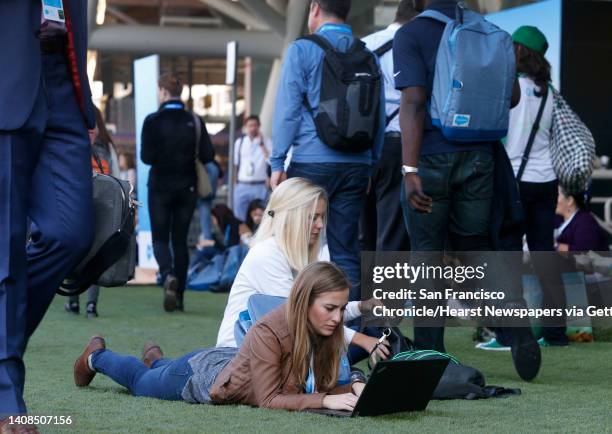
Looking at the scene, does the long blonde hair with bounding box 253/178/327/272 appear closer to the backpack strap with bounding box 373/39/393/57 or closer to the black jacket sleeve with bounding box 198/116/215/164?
the backpack strap with bounding box 373/39/393/57

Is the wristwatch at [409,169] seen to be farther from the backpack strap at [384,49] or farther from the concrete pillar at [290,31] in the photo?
the concrete pillar at [290,31]

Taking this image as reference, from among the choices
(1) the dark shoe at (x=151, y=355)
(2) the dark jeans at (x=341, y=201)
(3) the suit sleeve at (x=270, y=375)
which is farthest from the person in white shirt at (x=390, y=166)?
(3) the suit sleeve at (x=270, y=375)

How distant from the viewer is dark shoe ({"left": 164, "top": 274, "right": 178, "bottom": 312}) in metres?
10.6

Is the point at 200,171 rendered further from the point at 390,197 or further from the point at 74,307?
the point at 390,197

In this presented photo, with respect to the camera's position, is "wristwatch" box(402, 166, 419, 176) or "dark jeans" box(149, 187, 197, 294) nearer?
"wristwatch" box(402, 166, 419, 176)

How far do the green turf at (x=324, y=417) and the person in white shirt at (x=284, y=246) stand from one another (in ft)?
1.80

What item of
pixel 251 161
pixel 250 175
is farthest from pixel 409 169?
pixel 251 161

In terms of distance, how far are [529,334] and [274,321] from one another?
1.65 m

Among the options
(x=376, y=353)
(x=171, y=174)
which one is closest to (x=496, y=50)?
(x=376, y=353)

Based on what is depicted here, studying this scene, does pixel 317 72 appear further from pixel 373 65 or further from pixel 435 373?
pixel 435 373

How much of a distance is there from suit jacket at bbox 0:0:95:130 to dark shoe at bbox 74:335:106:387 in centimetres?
184

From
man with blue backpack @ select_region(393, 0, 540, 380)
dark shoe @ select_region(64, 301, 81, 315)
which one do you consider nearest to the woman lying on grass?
man with blue backpack @ select_region(393, 0, 540, 380)

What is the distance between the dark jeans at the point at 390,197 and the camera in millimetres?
7621

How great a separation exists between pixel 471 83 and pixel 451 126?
21cm
